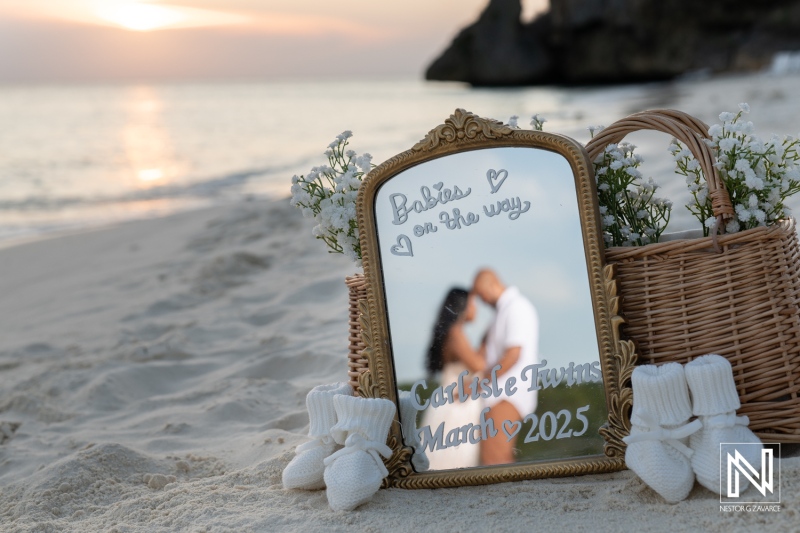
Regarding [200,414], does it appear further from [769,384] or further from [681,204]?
[681,204]

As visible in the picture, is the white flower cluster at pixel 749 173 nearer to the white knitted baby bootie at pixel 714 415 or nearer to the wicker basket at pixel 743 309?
the wicker basket at pixel 743 309

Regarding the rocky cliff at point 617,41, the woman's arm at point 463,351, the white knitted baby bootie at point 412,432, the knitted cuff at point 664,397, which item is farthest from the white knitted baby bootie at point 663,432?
the rocky cliff at point 617,41

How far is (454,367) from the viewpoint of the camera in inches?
80.5

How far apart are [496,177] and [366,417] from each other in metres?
0.72

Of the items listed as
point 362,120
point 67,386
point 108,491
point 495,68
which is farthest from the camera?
point 495,68

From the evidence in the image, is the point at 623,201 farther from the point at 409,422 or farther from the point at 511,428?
the point at 409,422

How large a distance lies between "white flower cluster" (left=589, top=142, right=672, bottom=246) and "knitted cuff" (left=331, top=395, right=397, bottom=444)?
2.56 feet

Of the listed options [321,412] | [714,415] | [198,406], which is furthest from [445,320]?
[198,406]

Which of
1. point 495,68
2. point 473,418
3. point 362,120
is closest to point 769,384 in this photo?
point 473,418

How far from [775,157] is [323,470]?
4.73ft

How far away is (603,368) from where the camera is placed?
6.47 feet

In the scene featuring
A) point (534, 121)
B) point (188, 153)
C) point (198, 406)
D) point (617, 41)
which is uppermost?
point (617, 41)

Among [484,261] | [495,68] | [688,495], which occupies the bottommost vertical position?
[688,495]

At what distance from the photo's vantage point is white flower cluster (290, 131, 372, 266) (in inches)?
87.8
